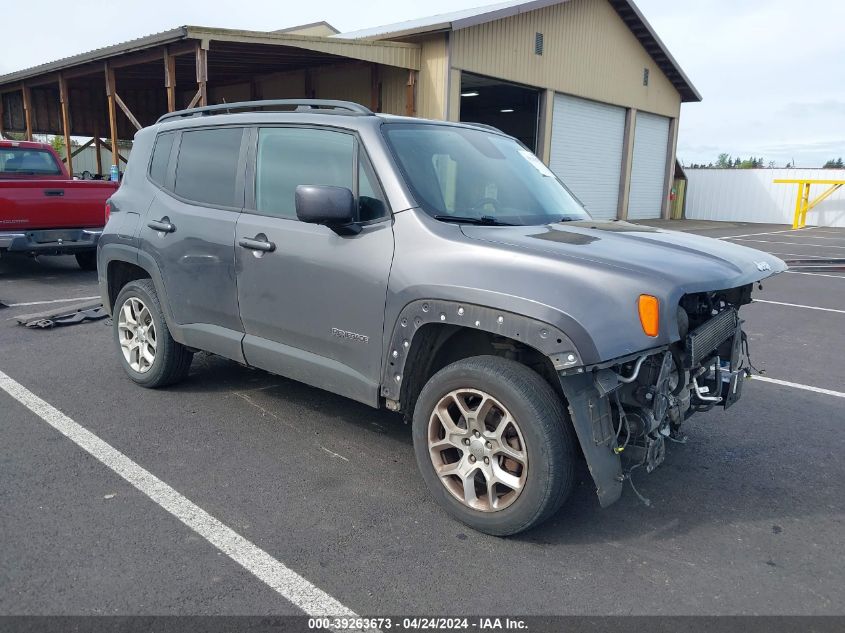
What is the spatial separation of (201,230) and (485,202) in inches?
73.4

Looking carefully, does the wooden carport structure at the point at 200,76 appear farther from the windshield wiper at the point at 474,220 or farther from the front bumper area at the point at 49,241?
the windshield wiper at the point at 474,220

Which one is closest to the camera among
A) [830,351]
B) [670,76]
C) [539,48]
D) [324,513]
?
[324,513]

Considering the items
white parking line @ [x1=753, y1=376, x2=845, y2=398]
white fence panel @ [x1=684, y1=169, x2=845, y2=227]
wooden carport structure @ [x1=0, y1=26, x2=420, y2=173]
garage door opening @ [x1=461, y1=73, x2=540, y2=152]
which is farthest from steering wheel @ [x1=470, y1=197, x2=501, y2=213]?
white fence panel @ [x1=684, y1=169, x2=845, y2=227]

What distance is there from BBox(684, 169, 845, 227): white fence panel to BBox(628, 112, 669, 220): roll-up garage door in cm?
711

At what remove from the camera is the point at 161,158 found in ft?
16.6

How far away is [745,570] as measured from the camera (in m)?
3.01

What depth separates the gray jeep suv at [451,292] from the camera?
298cm

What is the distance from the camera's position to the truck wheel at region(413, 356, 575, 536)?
301 centimetres

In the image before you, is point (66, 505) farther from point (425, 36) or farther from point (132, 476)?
point (425, 36)

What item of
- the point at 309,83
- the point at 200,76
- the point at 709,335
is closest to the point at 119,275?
the point at 709,335

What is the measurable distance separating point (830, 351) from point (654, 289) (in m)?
5.18

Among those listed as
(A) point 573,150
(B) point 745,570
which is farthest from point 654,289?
(A) point 573,150

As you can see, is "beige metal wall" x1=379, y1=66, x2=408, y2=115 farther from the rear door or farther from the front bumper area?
the rear door

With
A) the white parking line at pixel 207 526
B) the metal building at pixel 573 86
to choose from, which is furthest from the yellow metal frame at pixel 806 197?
the white parking line at pixel 207 526
